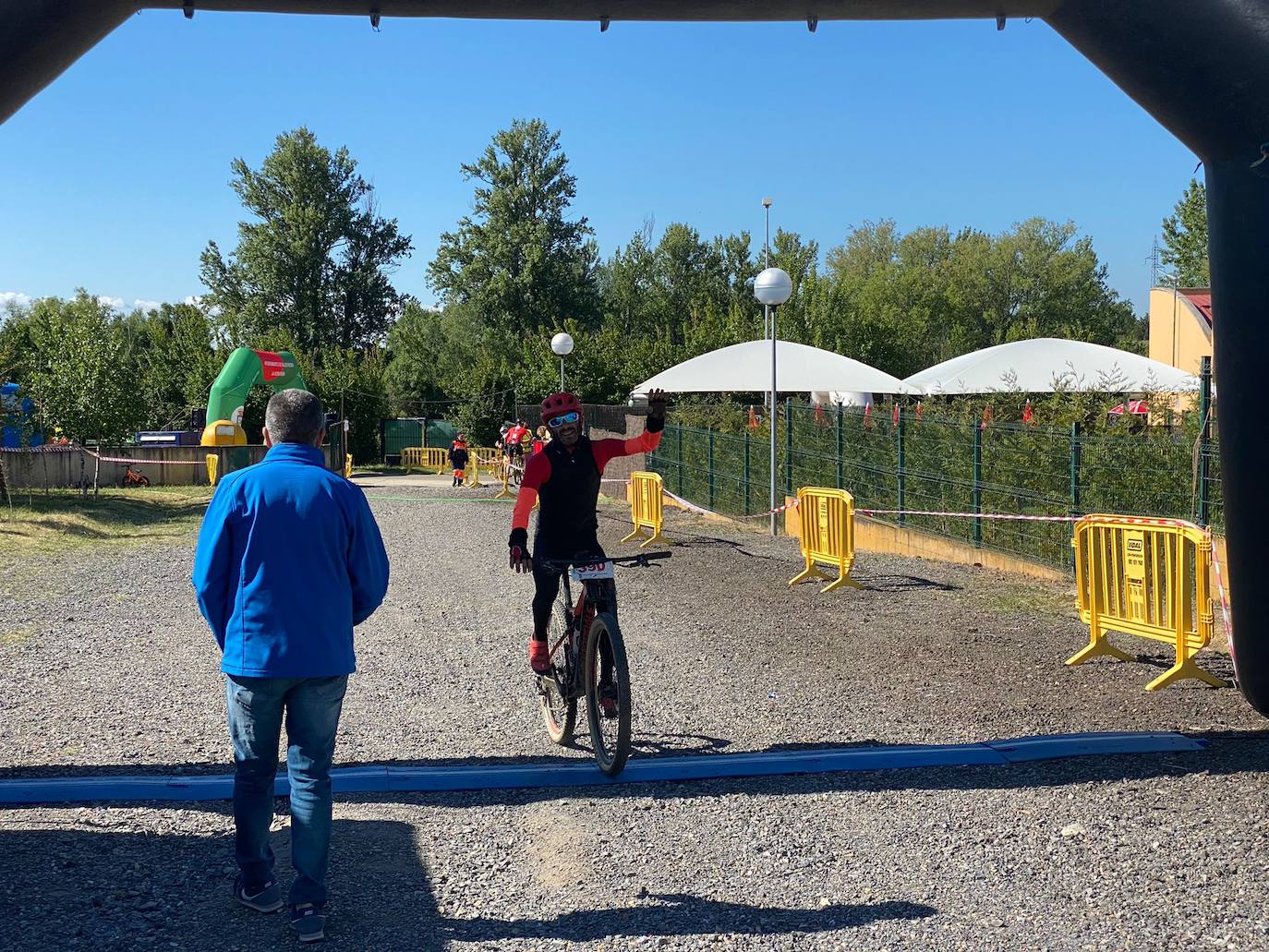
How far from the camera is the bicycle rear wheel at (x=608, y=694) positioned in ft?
18.0

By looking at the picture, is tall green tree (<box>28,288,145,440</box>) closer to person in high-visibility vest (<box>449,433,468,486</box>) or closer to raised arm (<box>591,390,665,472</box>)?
person in high-visibility vest (<box>449,433,468,486</box>)

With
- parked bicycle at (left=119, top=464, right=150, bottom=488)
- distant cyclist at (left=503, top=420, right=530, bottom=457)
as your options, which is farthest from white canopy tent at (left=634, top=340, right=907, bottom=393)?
parked bicycle at (left=119, top=464, right=150, bottom=488)

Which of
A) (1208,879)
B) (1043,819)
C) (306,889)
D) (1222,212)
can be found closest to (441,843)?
(306,889)

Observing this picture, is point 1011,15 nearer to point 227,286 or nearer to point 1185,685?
point 1185,685

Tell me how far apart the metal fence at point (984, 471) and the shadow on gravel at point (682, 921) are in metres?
5.62

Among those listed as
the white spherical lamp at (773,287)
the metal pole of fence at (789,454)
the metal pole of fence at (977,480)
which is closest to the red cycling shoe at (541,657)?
the metal pole of fence at (977,480)

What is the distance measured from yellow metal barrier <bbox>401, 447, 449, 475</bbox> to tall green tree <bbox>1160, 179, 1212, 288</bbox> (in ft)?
88.3

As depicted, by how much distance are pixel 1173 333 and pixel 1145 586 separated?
3103cm

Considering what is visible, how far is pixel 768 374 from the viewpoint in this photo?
70.7 ft

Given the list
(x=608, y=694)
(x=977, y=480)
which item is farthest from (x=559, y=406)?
(x=977, y=480)

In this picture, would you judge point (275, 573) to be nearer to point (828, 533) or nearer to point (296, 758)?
point (296, 758)

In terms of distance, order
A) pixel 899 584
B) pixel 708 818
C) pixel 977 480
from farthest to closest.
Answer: pixel 977 480
pixel 899 584
pixel 708 818

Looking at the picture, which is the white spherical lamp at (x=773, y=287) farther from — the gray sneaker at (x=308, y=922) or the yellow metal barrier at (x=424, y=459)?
the yellow metal barrier at (x=424, y=459)

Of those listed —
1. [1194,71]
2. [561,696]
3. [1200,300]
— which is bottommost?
[561,696]
